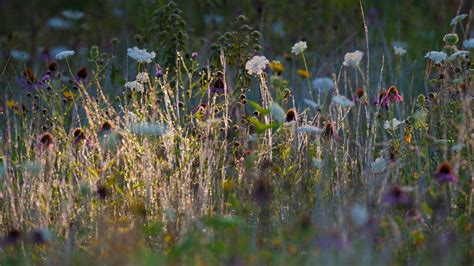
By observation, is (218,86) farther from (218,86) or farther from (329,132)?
(329,132)

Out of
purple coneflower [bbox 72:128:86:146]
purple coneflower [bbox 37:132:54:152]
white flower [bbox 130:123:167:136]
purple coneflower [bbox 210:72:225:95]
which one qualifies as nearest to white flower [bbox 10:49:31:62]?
purple coneflower [bbox 210:72:225:95]

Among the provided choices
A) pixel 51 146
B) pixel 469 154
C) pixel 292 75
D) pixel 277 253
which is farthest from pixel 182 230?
pixel 292 75

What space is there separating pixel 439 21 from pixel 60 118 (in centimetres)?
499

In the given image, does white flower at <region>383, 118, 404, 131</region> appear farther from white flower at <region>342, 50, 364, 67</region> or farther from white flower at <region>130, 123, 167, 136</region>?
white flower at <region>130, 123, 167, 136</region>

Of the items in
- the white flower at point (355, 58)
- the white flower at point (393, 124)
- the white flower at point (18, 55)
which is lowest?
the white flower at point (393, 124)

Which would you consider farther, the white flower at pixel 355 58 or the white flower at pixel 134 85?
the white flower at pixel 134 85

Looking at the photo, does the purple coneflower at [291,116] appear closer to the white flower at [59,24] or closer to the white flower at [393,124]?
the white flower at [393,124]

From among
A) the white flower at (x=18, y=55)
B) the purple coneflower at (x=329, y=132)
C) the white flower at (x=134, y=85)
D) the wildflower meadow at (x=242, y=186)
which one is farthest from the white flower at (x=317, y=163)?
the white flower at (x=18, y=55)

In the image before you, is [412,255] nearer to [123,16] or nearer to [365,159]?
[365,159]

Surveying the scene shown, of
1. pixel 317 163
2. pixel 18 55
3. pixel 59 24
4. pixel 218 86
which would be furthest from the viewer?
pixel 59 24

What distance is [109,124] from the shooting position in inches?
148

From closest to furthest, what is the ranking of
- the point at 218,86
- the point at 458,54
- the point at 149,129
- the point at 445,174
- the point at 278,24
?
the point at 445,174 → the point at 149,129 → the point at 458,54 → the point at 218,86 → the point at 278,24

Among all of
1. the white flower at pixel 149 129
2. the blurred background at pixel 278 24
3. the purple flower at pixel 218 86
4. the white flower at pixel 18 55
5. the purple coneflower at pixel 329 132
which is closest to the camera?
the white flower at pixel 149 129

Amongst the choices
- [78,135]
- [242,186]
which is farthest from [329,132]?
[78,135]
